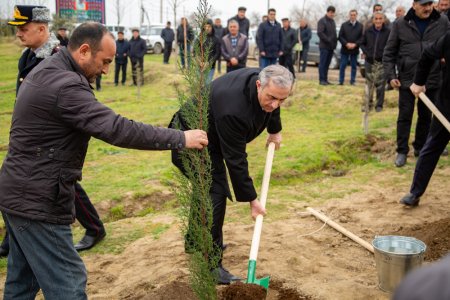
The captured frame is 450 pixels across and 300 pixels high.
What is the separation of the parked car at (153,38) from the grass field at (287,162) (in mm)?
16907

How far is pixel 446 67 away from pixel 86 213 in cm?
417

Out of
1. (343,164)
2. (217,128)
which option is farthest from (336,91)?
(217,128)

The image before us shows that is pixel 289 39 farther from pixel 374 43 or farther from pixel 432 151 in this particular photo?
pixel 432 151

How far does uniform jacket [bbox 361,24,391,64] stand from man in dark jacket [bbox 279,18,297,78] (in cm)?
303

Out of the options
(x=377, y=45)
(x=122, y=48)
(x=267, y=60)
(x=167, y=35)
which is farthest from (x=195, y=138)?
(x=167, y=35)

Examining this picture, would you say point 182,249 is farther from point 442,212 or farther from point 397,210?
point 442,212

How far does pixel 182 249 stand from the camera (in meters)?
5.17

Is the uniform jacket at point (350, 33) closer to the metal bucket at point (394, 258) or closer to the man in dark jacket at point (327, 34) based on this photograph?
the man in dark jacket at point (327, 34)

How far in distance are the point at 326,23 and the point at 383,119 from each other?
14.3 feet

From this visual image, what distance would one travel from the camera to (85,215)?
517cm

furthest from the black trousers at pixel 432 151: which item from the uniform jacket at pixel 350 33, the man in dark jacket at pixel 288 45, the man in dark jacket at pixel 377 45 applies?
the man in dark jacket at pixel 288 45

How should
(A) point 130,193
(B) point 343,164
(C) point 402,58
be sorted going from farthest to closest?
1. (B) point 343,164
2. (C) point 402,58
3. (A) point 130,193

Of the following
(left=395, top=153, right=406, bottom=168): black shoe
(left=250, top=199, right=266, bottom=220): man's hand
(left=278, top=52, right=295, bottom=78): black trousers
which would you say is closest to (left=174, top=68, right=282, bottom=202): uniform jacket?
(left=250, top=199, right=266, bottom=220): man's hand

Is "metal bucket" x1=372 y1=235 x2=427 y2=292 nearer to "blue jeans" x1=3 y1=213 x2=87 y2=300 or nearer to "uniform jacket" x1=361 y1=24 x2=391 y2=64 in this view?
"blue jeans" x1=3 y1=213 x2=87 y2=300
